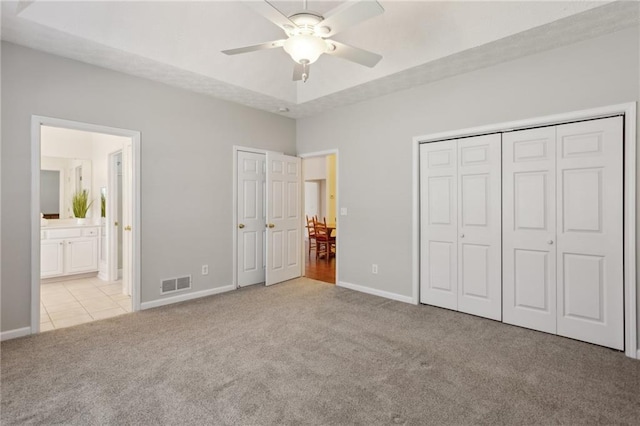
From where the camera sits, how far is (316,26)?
7.76 ft

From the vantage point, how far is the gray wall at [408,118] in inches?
113

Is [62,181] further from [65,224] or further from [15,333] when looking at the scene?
[15,333]

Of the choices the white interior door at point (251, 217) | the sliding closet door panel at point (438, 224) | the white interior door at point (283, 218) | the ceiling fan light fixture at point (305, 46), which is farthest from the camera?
the white interior door at point (283, 218)

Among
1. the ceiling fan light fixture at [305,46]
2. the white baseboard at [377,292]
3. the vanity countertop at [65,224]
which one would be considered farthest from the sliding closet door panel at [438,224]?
the vanity countertop at [65,224]

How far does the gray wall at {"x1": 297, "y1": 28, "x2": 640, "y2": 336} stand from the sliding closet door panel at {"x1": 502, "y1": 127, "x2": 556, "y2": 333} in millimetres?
335

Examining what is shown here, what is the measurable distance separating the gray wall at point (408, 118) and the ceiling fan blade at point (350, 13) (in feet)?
6.45

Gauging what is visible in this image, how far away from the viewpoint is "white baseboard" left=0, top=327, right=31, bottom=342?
2947 mm

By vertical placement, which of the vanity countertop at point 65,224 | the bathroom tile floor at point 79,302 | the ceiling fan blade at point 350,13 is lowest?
the bathroom tile floor at point 79,302

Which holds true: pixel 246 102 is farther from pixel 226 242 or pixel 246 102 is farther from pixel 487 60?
pixel 487 60

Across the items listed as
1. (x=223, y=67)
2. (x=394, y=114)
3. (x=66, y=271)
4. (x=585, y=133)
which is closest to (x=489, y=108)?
(x=585, y=133)

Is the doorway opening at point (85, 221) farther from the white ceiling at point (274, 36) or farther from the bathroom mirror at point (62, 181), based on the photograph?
the white ceiling at point (274, 36)

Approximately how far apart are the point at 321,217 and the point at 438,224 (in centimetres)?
829

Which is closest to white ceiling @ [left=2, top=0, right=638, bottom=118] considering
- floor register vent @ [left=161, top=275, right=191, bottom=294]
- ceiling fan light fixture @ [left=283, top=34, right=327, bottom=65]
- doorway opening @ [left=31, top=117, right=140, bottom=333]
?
ceiling fan light fixture @ [left=283, top=34, right=327, bottom=65]

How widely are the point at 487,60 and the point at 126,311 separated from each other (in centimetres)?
486
